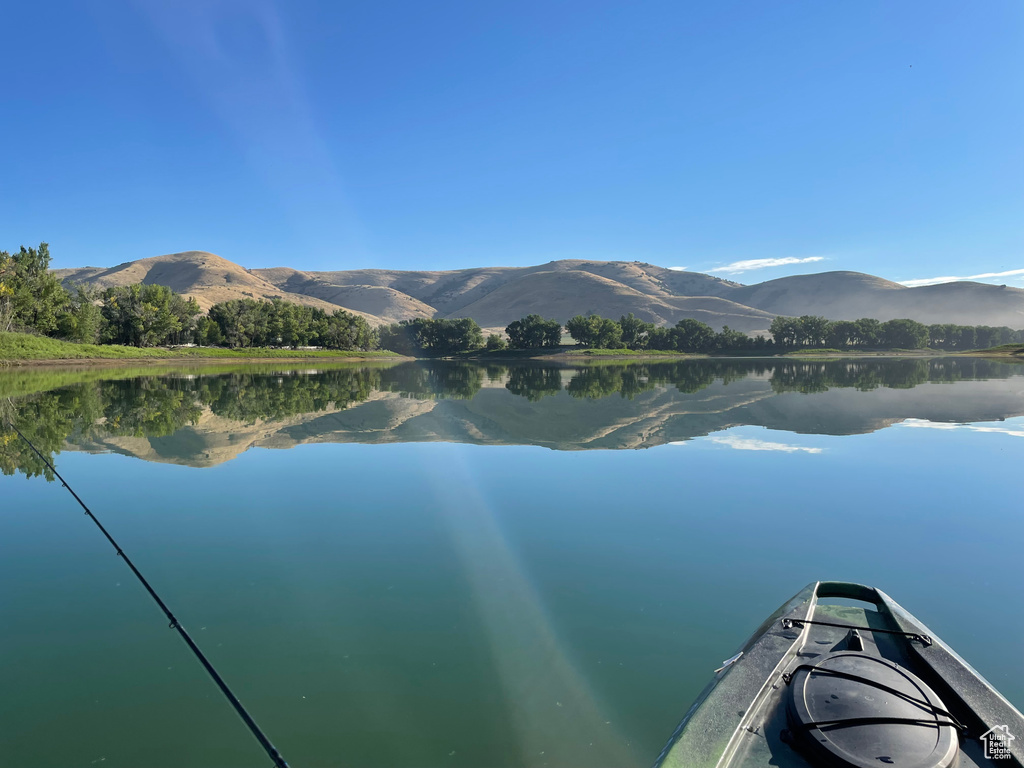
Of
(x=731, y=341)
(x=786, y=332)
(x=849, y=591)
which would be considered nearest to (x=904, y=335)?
(x=786, y=332)

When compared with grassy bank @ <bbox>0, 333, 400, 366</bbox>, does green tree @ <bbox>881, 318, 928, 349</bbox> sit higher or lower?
higher

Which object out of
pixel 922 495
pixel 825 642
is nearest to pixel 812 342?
pixel 922 495

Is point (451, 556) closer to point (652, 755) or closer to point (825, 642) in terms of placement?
point (652, 755)

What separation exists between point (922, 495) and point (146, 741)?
1288 cm

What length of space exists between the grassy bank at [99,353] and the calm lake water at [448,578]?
51.0 metres

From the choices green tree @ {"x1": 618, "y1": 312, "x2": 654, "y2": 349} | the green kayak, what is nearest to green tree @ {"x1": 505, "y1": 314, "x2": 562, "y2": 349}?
green tree @ {"x1": 618, "y1": 312, "x2": 654, "y2": 349}

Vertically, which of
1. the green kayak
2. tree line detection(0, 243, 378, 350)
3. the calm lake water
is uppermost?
tree line detection(0, 243, 378, 350)

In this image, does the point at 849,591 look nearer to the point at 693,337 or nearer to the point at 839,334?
the point at 693,337

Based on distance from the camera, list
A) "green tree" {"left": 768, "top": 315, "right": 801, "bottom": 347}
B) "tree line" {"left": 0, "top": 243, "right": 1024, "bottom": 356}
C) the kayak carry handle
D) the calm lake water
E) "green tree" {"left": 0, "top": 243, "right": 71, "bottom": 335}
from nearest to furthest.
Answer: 1. the calm lake water
2. the kayak carry handle
3. "green tree" {"left": 0, "top": 243, "right": 71, "bottom": 335}
4. "tree line" {"left": 0, "top": 243, "right": 1024, "bottom": 356}
5. "green tree" {"left": 768, "top": 315, "right": 801, "bottom": 347}

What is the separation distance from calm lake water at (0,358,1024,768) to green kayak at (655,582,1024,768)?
36.8 inches

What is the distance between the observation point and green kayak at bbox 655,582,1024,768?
125 inches

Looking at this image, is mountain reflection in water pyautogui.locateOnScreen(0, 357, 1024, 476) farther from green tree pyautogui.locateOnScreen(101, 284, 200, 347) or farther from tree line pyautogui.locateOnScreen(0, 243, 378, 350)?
green tree pyautogui.locateOnScreen(101, 284, 200, 347)

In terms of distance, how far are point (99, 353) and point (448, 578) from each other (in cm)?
7431

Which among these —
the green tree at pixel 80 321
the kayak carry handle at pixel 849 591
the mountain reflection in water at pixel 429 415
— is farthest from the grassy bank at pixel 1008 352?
the green tree at pixel 80 321
